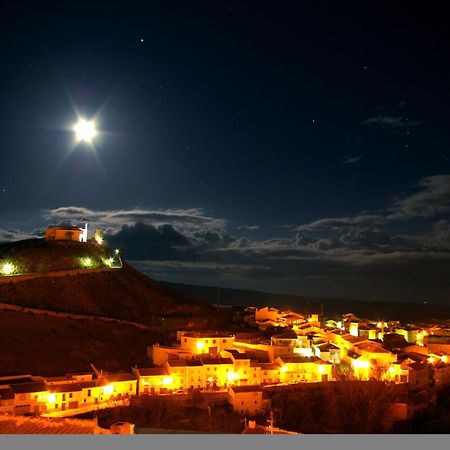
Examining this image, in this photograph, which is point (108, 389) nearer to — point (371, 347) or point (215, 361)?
point (215, 361)

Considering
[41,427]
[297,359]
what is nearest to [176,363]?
[297,359]

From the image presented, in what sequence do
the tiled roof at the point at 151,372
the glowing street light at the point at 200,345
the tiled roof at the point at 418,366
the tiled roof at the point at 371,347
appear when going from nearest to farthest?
the tiled roof at the point at 151,372 < the tiled roof at the point at 418,366 < the tiled roof at the point at 371,347 < the glowing street light at the point at 200,345

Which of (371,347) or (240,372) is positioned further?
(371,347)

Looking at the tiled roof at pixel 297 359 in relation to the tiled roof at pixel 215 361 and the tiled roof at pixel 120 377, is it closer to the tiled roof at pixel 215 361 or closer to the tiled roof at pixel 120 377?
the tiled roof at pixel 215 361

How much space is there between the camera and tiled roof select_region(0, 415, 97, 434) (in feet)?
27.7

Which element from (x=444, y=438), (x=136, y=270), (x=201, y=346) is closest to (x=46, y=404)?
(x=201, y=346)

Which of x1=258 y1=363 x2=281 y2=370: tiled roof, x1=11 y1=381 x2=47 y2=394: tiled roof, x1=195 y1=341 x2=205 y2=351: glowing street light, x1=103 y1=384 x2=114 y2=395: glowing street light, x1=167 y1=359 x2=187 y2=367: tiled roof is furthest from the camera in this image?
x1=195 y1=341 x2=205 y2=351: glowing street light

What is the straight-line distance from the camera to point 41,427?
28.9 ft

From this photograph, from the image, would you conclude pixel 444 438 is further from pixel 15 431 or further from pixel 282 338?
pixel 282 338

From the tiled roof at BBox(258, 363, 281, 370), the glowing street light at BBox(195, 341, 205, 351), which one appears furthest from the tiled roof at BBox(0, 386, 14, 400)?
the tiled roof at BBox(258, 363, 281, 370)

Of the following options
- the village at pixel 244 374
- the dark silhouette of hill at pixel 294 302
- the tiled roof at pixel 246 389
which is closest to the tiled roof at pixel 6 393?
the village at pixel 244 374

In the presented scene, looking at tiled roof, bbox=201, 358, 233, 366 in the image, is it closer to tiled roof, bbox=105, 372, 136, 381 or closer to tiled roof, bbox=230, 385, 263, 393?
tiled roof, bbox=230, 385, 263, 393

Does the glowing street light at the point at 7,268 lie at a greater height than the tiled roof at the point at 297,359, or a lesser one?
greater

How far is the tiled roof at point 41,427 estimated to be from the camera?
844cm
